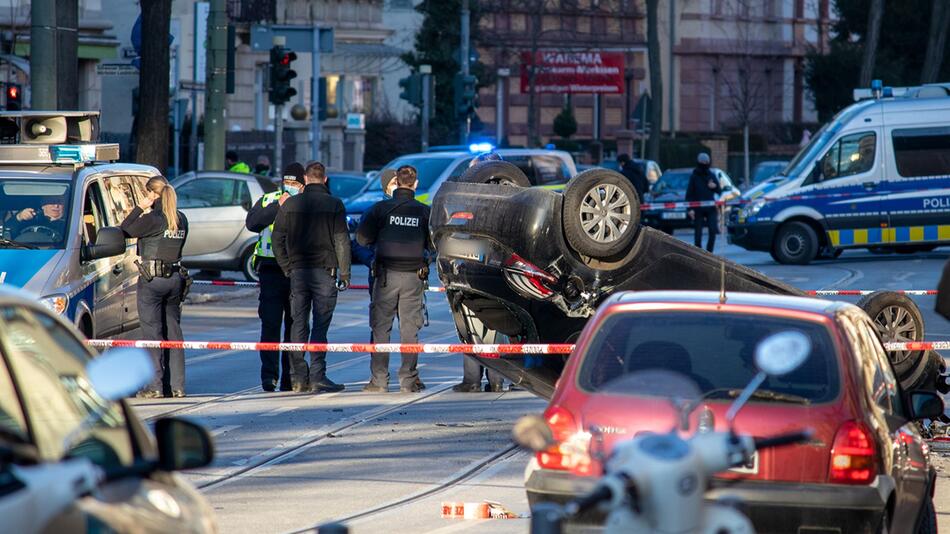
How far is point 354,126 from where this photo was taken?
51406mm

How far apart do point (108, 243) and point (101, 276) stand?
0.94 m

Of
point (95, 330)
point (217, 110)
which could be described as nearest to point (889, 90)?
point (217, 110)

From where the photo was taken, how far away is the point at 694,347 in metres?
6.96

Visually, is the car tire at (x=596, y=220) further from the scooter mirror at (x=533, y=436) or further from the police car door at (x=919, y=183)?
the police car door at (x=919, y=183)

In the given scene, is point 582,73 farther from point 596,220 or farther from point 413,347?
point 596,220

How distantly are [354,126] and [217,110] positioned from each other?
84.1ft

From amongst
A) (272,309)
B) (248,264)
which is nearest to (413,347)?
(272,309)

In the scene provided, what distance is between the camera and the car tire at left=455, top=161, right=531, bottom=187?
12.0 m

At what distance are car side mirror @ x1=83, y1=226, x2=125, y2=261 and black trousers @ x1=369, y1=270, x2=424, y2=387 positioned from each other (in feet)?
6.83

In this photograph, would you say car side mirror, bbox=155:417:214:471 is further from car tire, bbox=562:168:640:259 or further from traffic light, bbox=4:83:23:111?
traffic light, bbox=4:83:23:111

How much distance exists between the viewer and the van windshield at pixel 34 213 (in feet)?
42.4

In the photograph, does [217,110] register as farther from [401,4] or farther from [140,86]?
[401,4]

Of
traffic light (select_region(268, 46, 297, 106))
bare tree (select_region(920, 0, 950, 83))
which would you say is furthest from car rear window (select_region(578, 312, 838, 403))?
bare tree (select_region(920, 0, 950, 83))

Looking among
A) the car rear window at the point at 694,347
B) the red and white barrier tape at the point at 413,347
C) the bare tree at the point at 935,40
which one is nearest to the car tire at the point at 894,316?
the red and white barrier tape at the point at 413,347
